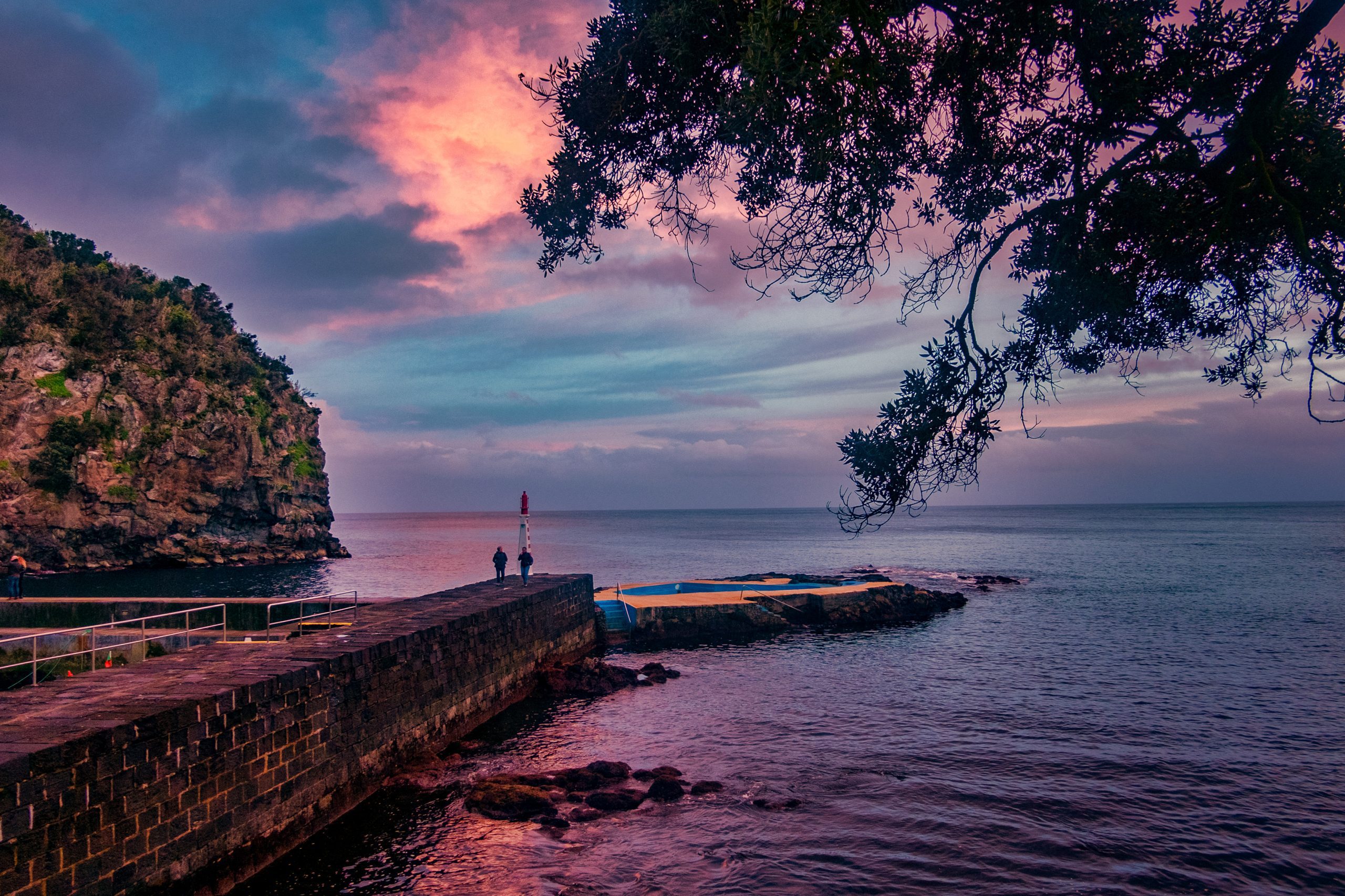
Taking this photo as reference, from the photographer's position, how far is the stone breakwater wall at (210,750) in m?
7.48

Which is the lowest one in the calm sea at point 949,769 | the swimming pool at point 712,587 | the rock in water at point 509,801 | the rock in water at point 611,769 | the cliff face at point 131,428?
the calm sea at point 949,769

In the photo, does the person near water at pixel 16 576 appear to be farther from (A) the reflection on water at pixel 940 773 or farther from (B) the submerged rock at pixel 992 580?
(B) the submerged rock at pixel 992 580

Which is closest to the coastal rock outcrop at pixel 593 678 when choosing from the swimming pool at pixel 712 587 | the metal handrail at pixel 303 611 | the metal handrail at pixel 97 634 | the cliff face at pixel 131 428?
the metal handrail at pixel 303 611

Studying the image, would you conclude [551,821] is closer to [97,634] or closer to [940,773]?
[940,773]

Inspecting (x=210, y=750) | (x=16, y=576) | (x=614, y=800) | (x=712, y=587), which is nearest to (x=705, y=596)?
(x=712, y=587)

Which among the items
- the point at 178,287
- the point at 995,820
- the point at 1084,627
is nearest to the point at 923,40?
the point at 995,820

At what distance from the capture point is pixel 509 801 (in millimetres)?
13289

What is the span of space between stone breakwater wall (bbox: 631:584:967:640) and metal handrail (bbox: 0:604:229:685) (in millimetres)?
17001

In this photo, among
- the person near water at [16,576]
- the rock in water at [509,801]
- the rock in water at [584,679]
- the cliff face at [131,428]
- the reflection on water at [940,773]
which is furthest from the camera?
the cliff face at [131,428]

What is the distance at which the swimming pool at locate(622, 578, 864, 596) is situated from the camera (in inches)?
1449

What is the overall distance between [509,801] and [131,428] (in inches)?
2414

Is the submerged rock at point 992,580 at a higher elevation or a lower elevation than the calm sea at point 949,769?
lower

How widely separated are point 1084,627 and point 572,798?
96.8 feet

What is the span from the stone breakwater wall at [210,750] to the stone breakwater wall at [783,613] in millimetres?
14497
